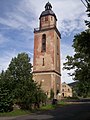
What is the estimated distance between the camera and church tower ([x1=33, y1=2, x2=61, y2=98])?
55562 mm

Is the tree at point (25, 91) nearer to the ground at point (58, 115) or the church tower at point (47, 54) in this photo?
the ground at point (58, 115)

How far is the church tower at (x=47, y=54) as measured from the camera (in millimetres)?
55562

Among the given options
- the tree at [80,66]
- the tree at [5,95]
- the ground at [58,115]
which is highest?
the tree at [80,66]

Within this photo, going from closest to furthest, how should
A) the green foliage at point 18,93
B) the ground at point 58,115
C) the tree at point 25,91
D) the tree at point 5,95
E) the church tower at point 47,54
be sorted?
the ground at point 58,115 → the tree at point 5,95 → the green foliage at point 18,93 → the tree at point 25,91 → the church tower at point 47,54

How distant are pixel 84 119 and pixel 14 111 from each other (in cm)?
883

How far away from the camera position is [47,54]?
57.6 metres

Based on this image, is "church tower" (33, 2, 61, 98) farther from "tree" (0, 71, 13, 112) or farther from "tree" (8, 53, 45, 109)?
"tree" (0, 71, 13, 112)

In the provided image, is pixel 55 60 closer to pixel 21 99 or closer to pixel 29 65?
pixel 29 65

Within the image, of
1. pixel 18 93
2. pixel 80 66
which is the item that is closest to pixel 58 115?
pixel 18 93

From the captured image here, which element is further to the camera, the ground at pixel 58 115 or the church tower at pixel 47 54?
the church tower at pixel 47 54

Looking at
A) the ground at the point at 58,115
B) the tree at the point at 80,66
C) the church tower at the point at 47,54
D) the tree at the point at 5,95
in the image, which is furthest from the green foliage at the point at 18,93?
the church tower at the point at 47,54

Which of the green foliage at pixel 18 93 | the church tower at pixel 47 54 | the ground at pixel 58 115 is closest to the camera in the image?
the ground at pixel 58 115

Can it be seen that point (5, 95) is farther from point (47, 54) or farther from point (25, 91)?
point (47, 54)

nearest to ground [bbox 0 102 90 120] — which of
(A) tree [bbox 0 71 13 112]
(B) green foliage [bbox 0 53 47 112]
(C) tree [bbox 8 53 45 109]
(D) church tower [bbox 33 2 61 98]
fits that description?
(C) tree [bbox 8 53 45 109]
